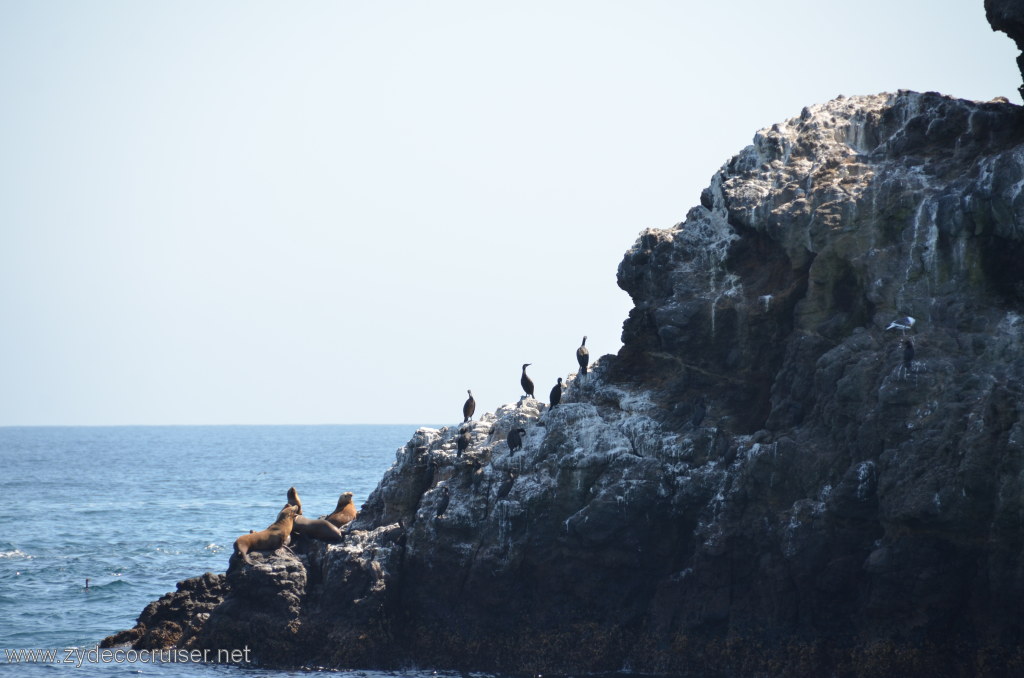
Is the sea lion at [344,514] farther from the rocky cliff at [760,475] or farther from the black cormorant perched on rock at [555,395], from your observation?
the black cormorant perched on rock at [555,395]

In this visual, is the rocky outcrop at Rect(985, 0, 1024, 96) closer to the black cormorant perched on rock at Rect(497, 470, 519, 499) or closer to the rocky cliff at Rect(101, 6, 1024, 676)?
the rocky cliff at Rect(101, 6, 1024, 676)

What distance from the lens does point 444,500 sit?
25.6 metres

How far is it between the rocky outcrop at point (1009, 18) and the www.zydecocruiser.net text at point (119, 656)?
19.8 metres

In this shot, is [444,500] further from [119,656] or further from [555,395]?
[119,656]

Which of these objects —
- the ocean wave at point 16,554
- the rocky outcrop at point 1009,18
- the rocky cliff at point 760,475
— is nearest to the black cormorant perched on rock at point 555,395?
the rocky cliff at point 760,475

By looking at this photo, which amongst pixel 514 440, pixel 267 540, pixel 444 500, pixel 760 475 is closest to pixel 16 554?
pixel 267 540

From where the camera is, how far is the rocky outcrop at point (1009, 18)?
23562mm

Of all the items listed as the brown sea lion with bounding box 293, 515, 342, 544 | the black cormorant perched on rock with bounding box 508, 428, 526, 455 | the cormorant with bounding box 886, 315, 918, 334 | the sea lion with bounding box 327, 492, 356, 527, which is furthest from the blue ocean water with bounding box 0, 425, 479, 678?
the cormorant with bounding box 886, 315, 918, 334

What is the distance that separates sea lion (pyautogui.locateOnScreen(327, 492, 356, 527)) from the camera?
2855cm

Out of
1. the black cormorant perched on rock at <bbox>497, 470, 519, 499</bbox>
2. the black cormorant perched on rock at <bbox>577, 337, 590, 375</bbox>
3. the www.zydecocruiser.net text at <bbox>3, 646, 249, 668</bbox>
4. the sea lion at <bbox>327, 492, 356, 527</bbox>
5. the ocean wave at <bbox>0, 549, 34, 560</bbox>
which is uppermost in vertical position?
the black cormorant perched on rock at <bbox>577, 337, 590, 375</bbox>

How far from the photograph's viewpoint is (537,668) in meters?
23.6

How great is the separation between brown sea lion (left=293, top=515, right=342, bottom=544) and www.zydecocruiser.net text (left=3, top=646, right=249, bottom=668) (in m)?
3.15

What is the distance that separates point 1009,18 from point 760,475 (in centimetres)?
1021

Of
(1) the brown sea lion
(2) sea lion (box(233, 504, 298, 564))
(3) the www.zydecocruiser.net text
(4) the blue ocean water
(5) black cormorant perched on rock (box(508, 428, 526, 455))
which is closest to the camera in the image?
(3) the www.zydecocruiser.net text
